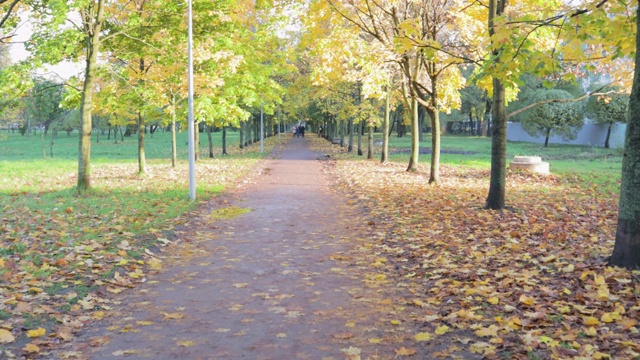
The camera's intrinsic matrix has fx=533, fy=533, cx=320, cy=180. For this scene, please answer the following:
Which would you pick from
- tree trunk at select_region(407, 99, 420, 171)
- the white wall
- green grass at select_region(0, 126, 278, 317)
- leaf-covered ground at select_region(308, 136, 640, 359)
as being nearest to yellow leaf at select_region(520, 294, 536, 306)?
leaf-covered ground at select_region(308, 136, 640, 359)

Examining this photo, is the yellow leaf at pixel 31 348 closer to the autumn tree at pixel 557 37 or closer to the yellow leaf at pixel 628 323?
the yellow leaf at pixel 628 323

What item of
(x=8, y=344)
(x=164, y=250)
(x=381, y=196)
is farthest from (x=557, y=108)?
(x=8, y=344)

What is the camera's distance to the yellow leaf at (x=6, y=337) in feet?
14.3

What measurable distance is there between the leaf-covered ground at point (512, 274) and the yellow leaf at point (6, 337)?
3484 millimetres

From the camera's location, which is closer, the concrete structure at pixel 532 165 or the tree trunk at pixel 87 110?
the tree trunk at pixel 87 110

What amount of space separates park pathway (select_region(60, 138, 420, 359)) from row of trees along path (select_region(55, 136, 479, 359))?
0.01 metres

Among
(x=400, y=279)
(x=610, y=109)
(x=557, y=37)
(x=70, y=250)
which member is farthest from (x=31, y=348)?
(x=610, y=109)

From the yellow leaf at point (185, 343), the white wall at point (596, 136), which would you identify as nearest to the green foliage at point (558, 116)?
the white wall at point (596, 136)

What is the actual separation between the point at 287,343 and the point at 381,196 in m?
9.65

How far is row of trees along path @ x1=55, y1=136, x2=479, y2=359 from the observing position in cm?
446

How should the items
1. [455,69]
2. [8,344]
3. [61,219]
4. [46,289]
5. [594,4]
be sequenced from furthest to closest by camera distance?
1. [455,69]
2. [61,219]
3. [594,4]
4. [46,289]
5. [8,344]

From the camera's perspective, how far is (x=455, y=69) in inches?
675

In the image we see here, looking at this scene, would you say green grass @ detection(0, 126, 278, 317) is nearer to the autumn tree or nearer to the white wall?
the autumn tree

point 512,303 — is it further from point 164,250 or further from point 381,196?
point 381,196
